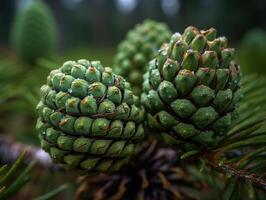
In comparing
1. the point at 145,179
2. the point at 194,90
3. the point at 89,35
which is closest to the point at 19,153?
the point at 145,179

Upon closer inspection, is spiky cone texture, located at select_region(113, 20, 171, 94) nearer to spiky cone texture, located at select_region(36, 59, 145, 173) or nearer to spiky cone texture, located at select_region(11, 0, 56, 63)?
spiky cone texture, located at select_region(36, 59, 145, 173)

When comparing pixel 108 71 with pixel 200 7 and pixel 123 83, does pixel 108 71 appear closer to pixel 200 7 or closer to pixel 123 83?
pixel 123 83

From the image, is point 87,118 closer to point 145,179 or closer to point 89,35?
point 145,179

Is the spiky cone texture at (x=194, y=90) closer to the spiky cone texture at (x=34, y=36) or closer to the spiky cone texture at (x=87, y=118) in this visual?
the spiky cone texture at (x=87, y=118)

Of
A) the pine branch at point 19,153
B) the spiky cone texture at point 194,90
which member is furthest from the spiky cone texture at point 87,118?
the pine branch at point 19,153

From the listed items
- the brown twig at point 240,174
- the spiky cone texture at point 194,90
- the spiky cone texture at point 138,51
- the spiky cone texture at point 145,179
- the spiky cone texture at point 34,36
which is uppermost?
the spiky cone texture at point 34,36

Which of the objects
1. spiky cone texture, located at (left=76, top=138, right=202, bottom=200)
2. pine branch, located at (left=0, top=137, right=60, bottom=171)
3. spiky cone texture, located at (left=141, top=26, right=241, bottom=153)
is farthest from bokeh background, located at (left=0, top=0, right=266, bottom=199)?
spiky cone texture, located at (left=141, top=26, right=241, bottom=153)

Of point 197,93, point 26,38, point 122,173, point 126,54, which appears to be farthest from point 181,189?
point 26,38
